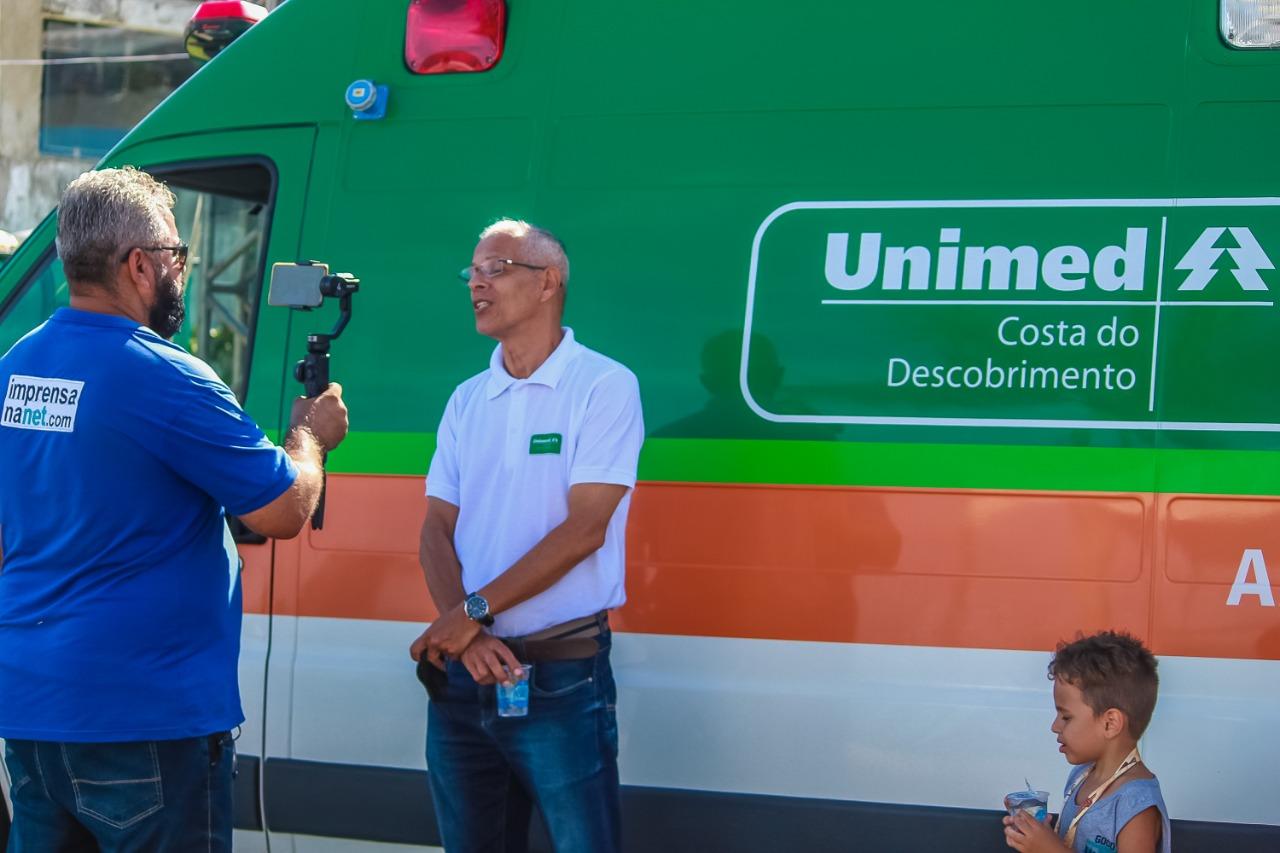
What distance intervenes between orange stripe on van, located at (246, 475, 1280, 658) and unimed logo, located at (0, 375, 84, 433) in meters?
1.09

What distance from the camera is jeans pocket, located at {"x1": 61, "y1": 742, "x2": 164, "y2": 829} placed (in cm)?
251

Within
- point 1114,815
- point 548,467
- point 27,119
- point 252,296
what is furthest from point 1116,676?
point 27,119

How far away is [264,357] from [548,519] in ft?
3.40

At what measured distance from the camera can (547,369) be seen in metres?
3.09

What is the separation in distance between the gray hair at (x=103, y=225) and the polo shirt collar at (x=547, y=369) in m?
0.81

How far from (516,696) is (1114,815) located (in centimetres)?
118

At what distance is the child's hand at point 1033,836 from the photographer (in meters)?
2.60

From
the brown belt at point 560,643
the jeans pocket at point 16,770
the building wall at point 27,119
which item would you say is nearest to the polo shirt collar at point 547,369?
the brown belt at point 560,643

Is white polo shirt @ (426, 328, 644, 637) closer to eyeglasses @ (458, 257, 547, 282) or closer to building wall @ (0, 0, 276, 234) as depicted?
eyeglasses @ (458, 257, 547, 282)

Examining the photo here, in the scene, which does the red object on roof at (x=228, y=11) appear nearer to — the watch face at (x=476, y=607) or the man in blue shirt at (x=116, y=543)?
the man in blue shirt at (x=116, y=543)

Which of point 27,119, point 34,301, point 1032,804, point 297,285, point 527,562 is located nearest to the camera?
point 1032,804

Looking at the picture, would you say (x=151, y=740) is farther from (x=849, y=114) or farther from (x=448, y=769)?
(x=849, y=114)

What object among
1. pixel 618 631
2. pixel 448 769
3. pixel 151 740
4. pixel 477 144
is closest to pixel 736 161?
pixel 477 144

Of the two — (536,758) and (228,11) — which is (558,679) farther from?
(228,11)
